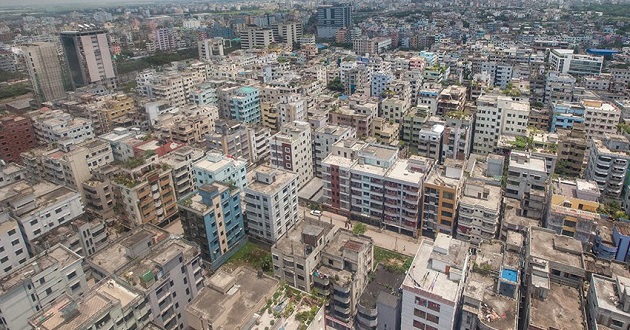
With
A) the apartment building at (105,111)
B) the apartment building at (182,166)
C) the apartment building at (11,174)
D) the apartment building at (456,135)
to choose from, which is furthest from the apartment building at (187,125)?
the apartment building at (456,135)

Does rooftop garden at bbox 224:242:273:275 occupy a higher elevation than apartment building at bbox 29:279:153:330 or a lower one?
lower

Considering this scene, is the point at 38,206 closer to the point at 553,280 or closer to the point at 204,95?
the point at 204,95

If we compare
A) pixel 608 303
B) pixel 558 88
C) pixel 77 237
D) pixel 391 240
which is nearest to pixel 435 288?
pixel 608 303

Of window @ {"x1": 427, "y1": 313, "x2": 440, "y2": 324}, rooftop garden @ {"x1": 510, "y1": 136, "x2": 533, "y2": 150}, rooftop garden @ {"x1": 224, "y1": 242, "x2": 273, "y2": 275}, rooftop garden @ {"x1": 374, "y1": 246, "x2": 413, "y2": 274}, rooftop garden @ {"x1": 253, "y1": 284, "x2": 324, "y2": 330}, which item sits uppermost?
rooftop garden @ {"x1": 253, "y1": 284, "x2": 324, "y2": 330}

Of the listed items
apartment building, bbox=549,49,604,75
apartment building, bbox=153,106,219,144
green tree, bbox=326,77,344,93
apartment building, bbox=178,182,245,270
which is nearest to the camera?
apartment building, bbox=178,182,245,270

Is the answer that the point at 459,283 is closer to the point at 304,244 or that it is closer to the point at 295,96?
the point at 304,244

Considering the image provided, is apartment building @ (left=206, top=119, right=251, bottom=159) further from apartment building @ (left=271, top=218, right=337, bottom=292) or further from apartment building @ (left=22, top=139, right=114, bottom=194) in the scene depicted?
apartment building @ (left=271, top=218, right=337, bottom=292)

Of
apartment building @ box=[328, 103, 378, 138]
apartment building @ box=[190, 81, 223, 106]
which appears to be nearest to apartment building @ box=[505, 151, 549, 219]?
apartment building @ box=[328, 103, 378, 138]
